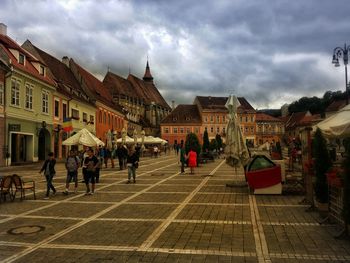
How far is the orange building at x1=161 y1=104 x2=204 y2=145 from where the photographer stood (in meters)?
99.3

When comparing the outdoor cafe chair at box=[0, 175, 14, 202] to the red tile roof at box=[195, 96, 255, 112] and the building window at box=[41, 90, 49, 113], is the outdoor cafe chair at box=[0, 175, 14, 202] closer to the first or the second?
the building window at box=[41, 90, 49, 113]

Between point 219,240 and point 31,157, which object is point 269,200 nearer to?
point 219,240

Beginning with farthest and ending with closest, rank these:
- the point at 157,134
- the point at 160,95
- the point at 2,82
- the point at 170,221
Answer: the point at 160,95
the point at 157,134
the point at 2,82
the point at 170,221

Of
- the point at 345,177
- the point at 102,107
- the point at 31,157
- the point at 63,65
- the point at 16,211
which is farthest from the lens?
the point at 102,107

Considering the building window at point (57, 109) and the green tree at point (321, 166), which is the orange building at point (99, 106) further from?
the green tree at point (321, 166)

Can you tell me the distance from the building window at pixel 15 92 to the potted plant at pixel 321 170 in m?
26.3

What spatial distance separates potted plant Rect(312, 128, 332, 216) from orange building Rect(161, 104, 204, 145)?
88491 millimetres

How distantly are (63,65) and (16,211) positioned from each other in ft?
138

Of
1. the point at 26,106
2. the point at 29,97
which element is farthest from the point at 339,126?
the point at 29,97

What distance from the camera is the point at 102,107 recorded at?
56.3 meters

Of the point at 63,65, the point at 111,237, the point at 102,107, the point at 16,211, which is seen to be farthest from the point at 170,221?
the point at 102,107

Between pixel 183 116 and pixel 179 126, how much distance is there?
3214mm

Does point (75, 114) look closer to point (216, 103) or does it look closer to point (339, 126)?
point (339, 126)

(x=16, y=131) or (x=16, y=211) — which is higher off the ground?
(x=16, y=131)
